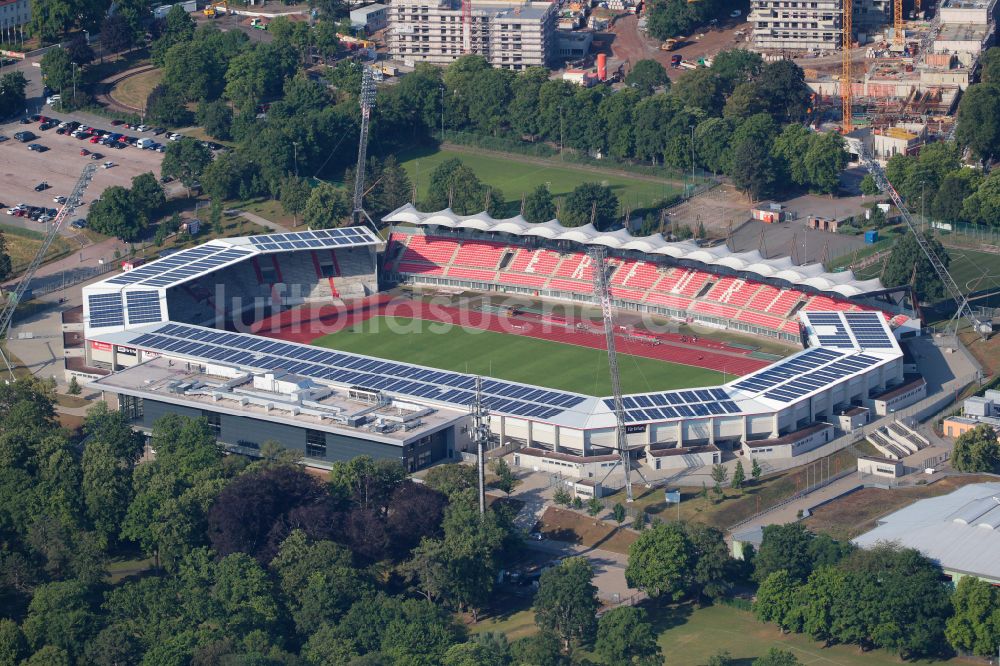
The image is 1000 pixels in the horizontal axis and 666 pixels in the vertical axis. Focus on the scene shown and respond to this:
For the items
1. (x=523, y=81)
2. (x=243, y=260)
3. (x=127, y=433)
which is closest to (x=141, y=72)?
(x=523, y=81)

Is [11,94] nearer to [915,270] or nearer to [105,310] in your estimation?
[105,310]

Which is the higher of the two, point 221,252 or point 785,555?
point 221,252

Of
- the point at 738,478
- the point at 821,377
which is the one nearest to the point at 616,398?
the point at 738,478

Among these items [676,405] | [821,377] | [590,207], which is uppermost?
[590,207]

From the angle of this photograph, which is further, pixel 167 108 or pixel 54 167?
pixel 167 108

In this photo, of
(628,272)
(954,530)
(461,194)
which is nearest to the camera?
(954,530)

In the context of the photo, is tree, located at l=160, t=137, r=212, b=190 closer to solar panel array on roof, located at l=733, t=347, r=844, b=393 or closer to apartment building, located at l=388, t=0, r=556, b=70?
apartment building, located at l=388, t=0, r=556, b=70
